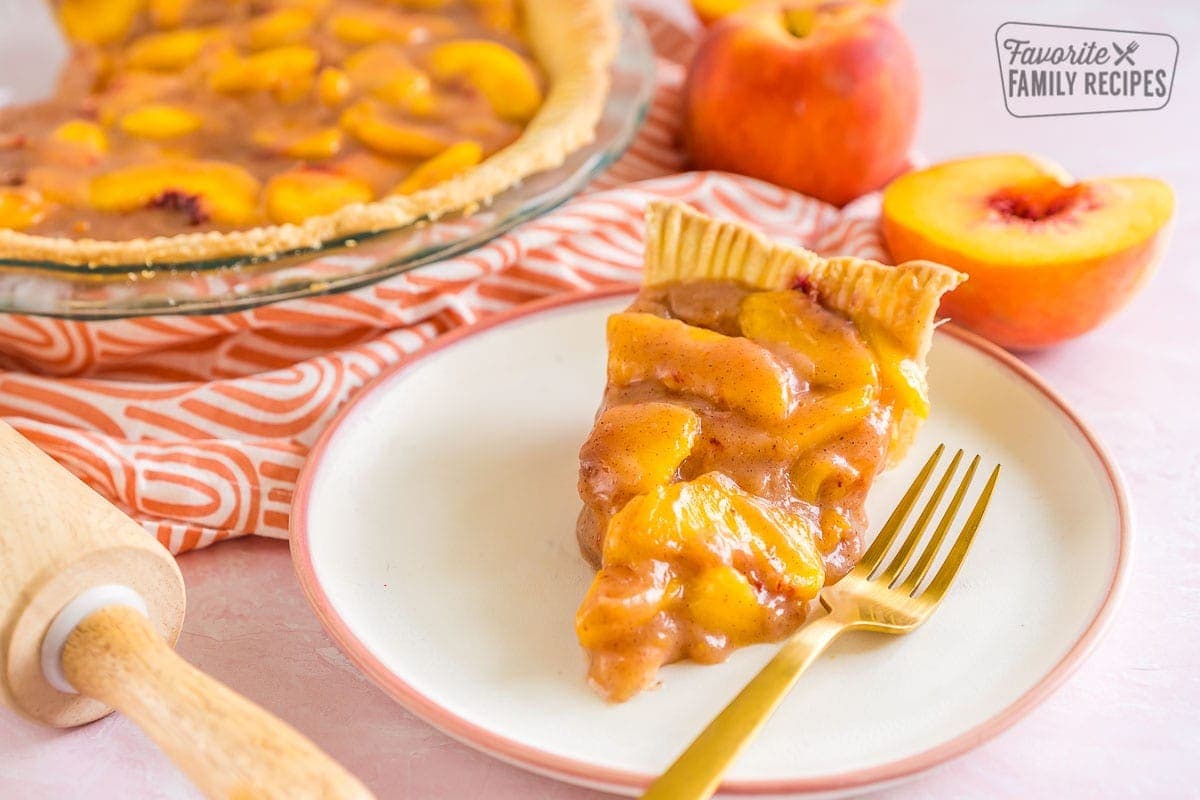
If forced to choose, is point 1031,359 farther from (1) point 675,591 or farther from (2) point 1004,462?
(1) point 675,591

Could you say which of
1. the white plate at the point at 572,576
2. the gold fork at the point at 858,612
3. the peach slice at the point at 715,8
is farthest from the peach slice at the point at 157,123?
the gold fork at the point at 858,612

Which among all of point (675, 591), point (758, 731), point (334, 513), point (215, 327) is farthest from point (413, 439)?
point (758, 731)

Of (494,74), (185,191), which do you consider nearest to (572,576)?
(185,191)

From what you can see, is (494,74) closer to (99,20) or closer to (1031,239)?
(99,20)

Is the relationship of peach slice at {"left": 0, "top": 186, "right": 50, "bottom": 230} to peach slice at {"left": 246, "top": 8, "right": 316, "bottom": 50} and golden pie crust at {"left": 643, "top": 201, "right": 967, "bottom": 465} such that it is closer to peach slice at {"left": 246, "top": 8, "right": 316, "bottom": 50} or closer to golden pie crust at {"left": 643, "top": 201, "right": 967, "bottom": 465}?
peach slice at {"left": 246, "top": 8, "right": 316, "bottom": 50}

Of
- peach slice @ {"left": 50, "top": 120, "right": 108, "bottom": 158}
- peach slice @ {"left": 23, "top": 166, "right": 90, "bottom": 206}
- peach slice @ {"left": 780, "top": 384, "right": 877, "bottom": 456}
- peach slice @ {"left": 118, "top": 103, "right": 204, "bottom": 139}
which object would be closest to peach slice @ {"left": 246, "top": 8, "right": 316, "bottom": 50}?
peach slice @ {"left": 118, "top": 103, "right": 204, "bottom": 139}

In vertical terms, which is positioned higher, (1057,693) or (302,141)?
(302,141)

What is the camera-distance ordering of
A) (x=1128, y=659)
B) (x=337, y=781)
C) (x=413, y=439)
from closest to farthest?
(x=337, y=781), (x=1128, y=659), (x=413, y=439)

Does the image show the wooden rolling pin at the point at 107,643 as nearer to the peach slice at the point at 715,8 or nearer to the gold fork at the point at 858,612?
the gold fork at the point at 858,612
